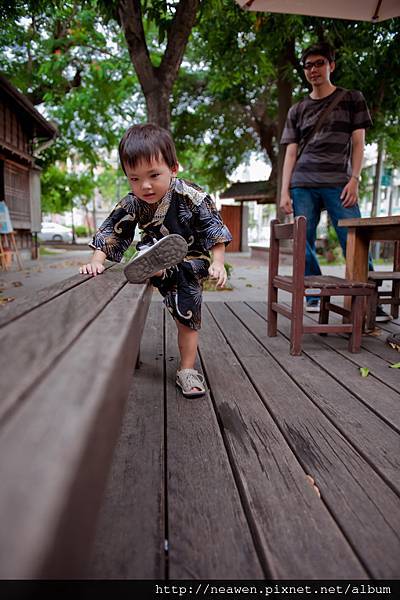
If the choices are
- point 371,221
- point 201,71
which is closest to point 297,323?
point 371,221

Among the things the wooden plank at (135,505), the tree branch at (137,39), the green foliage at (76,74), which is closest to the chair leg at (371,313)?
the wooden plank at (135,505)

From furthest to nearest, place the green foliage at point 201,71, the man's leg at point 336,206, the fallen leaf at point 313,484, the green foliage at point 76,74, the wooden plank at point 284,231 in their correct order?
the green foliage at point 76,74
the green foliage at point 201,71
the man's leg at point 336,206
the wooden plank at point 284,231
the fallen leaf at point 313,484

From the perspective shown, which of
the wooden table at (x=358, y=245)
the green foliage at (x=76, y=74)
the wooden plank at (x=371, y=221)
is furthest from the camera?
the green foliage at (x=76, y=74)

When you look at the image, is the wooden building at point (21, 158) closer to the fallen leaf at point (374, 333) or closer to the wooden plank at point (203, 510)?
the fallen leaf at point (374, 333)

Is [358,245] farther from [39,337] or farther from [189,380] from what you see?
[39,337]

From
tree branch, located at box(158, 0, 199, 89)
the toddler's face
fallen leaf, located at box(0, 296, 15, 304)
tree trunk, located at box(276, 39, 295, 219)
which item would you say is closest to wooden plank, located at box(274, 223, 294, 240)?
the toddler's face

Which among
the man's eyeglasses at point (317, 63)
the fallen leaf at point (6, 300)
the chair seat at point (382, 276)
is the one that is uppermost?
the man's eyeglasses at point (317, 63)

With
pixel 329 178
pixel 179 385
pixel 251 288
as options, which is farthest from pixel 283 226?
pixel 251 288

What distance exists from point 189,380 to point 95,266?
700 millimetres

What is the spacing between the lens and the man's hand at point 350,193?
345 centimetres

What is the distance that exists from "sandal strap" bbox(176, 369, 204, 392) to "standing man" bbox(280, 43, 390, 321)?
1.94 metres

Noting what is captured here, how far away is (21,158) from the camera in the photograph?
35.9ft

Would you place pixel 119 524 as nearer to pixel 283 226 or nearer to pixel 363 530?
pixel 363 530

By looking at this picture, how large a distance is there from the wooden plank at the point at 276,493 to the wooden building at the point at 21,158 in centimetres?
856
